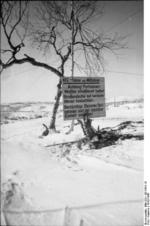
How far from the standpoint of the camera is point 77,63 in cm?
128

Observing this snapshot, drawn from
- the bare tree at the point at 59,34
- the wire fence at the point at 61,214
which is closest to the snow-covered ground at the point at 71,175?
the wire fence at the point at 61,214

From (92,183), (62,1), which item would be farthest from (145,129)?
(62,1)

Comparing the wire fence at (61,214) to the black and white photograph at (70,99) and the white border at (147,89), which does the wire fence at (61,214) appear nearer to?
the black and white photograph at (70,99)

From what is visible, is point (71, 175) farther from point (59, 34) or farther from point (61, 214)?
point (59, 34)

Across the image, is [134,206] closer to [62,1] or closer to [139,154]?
[139,154]

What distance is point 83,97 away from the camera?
4.23ft

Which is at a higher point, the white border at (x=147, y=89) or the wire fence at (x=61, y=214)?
the white border at (x=147, y=89)

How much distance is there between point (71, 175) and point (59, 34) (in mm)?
774

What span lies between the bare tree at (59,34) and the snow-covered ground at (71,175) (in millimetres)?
166

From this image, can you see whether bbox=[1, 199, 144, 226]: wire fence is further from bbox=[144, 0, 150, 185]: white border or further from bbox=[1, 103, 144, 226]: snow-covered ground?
bbox=[144, 0, 150, 185]: white border

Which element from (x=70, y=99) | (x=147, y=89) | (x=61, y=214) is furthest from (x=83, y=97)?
(x=61, y=214)

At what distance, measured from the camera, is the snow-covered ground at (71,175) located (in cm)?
116

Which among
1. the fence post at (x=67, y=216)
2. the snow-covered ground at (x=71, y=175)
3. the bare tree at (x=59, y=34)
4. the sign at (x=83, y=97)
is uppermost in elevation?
the bare tree at (x=59, y=34)

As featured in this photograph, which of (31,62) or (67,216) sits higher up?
(31,62)
